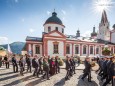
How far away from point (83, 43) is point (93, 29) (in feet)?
108

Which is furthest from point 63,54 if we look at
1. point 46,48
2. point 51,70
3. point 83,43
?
point 51,70

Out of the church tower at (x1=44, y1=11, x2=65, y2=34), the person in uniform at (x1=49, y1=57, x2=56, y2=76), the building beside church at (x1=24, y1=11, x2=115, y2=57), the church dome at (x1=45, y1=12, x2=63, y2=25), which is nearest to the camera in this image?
the person in uniform at (x1=49, y1=57, x2=56, y2=76)

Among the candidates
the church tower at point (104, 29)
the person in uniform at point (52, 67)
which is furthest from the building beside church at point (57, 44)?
the person in uniform at point (52, 67)

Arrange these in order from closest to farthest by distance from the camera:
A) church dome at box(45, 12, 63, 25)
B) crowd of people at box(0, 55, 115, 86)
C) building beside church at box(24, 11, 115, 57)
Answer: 1. crowd of people at box(0, 55, 115, 86)
2. building beside church at box(24, 11, 115, 57)
3. church dome at box(45, 12, 63, 25)

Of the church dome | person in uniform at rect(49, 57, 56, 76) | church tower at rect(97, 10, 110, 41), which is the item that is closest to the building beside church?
the church dome

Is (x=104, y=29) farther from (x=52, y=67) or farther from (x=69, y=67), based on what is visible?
(x=69, y=67)

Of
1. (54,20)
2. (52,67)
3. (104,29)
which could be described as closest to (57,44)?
(54,20)

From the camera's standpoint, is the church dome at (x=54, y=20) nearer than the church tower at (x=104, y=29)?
Yes

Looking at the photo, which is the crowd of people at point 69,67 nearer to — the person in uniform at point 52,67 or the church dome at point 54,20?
the person in uniform at point 52,67

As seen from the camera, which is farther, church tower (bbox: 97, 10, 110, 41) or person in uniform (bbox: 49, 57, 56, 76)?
church tower (bbox: 97, 10, 110, 41)

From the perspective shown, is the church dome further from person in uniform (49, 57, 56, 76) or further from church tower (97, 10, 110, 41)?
person in uniform (49, 57, 56, 76)

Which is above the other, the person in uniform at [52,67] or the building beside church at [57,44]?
the building beside church at [57,44]

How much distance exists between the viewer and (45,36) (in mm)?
30172

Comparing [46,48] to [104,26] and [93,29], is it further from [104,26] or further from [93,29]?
[93,29]
